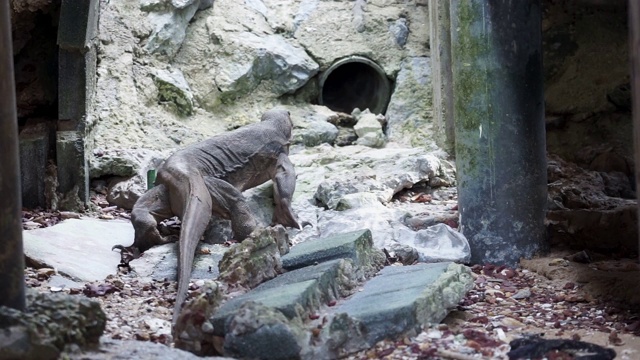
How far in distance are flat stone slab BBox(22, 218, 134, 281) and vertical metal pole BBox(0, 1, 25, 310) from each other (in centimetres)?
264

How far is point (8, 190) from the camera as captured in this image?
3863 mm

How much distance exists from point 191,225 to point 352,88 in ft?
20.5

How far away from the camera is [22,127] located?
9.43 m

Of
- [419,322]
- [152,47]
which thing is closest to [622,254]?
[419,322]

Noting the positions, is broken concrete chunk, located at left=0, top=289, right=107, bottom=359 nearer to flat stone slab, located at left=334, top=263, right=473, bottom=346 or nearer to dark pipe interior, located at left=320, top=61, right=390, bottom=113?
flat stone slab, located at left=334, top=263, right=473, bottom=346

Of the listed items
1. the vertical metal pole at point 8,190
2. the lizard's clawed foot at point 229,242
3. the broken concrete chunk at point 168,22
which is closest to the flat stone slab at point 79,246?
the lizard's clawed foot at point 229,242

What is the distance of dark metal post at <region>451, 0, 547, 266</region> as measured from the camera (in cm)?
679

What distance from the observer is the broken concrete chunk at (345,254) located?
578 centimetres

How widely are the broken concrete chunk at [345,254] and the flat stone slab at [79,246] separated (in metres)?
1.57

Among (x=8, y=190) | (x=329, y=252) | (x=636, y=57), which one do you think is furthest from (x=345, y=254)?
(x=8, y=190)

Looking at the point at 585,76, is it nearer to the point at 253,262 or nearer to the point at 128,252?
the point at 128,252

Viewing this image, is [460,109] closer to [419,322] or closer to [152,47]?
[419,322]

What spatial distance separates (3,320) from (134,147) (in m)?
6.80

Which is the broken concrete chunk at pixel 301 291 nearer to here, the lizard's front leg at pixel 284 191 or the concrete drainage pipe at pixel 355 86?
the lizard's front leg at pixel 284 191
